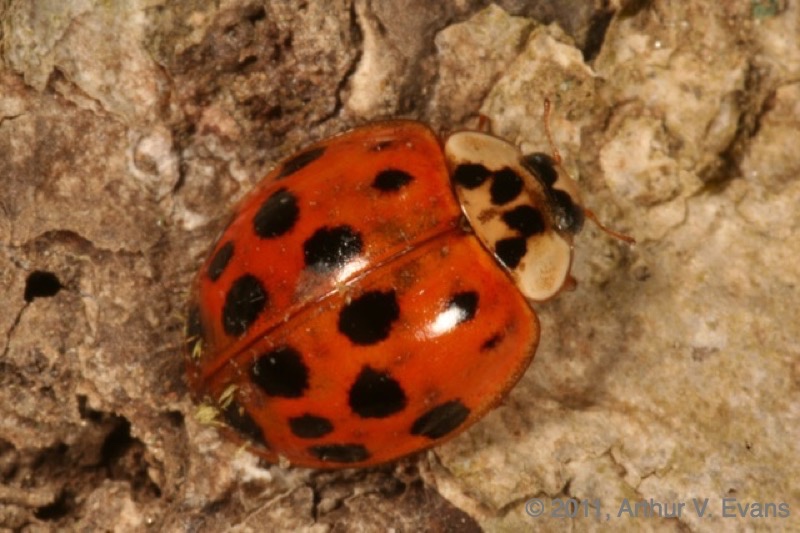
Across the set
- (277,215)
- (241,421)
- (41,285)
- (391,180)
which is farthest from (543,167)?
(41,285)

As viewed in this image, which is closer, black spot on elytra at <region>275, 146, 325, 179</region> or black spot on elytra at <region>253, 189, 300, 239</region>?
black spot on elytra at <region>253, 189, 300, 239</region>

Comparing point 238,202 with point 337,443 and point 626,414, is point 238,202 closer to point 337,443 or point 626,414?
point 337,443

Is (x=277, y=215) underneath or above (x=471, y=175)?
above

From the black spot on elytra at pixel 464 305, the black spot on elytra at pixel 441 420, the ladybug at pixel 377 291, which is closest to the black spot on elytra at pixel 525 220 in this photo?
the ladybug at pixel 377 291

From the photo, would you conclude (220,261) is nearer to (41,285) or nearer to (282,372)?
(282,372)

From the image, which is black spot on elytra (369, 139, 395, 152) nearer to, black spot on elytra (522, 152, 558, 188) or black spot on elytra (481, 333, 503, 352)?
black spot on elytra (522, 152, 558, 188)

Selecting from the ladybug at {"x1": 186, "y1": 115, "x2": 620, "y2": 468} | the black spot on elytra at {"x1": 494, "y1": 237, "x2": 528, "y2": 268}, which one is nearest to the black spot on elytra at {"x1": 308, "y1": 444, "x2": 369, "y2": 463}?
the ladybug at {"x1": 186, "y1": 115, "x2": 620, "y2": 468}
